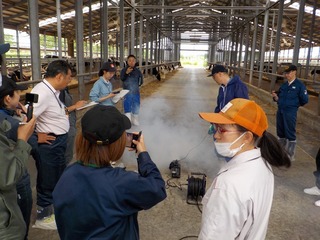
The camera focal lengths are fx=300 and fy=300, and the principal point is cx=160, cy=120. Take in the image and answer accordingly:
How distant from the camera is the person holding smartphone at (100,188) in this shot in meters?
1.29

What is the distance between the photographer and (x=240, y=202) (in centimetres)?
127

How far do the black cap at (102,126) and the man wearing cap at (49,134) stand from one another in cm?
149

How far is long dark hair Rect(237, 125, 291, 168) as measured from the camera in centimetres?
148

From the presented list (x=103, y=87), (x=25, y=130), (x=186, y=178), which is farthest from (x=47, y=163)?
(x=103, y=87)

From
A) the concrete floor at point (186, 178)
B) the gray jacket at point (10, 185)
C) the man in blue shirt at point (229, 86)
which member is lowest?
the concrete floor at point (186, 178)

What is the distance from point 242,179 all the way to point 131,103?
5.95m

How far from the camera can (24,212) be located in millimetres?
2316

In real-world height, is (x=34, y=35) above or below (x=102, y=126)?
above

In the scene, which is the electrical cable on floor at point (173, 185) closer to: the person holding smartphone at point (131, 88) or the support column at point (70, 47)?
the person holding smartphone at point (131, 88)

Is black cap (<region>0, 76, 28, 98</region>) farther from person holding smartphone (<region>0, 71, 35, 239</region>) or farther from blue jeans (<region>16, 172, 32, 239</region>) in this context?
blue jeans (<region>16, 172, 32, 239</region>)

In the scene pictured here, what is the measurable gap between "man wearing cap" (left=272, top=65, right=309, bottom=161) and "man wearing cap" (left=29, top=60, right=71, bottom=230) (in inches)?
138

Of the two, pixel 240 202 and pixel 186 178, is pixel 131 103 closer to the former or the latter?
pixel 186 178

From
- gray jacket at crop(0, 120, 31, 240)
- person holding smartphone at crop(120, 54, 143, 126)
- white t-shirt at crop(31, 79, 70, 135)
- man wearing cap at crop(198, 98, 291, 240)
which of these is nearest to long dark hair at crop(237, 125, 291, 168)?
man wearing cap at crop(198, 98, 291, 240)

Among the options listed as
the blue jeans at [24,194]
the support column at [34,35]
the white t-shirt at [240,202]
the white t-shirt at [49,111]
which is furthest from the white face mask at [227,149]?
the support column at [34,35]
